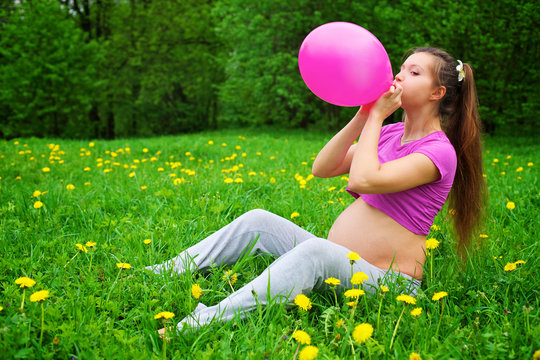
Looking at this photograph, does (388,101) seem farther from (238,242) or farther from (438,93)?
(238,242)

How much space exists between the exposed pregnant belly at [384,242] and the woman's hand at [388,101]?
414mm

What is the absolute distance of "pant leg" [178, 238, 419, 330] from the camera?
1401 mm

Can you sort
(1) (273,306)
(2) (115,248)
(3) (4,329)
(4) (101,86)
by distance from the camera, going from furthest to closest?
(4) (101,86) → (2) (115,248) → (1) (273,306) → (3) (4,329)

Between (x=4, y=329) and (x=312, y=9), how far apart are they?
12107 millimetres

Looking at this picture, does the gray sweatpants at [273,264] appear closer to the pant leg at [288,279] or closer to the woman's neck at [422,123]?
the pant leg at [288,279]

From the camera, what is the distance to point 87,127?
Answer: 18.0m

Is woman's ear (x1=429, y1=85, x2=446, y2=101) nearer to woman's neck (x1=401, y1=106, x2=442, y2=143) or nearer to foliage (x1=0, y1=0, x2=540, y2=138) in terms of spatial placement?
woman's neck (x1=401, y1=106, x2=442, y2=143)

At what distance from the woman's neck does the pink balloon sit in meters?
0.24

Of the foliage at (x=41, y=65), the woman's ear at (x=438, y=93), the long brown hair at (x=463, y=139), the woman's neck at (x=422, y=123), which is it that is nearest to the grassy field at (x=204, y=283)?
the long brown hair at (x=463, y=139)

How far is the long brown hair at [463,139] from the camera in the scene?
1685 millimetres

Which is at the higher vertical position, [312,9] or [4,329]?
[312,9]

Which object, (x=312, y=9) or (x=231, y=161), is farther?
(x=312, y=9)

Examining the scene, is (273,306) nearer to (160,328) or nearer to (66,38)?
(160,328)

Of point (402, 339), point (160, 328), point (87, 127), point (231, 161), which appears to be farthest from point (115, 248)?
point (87, 127)
